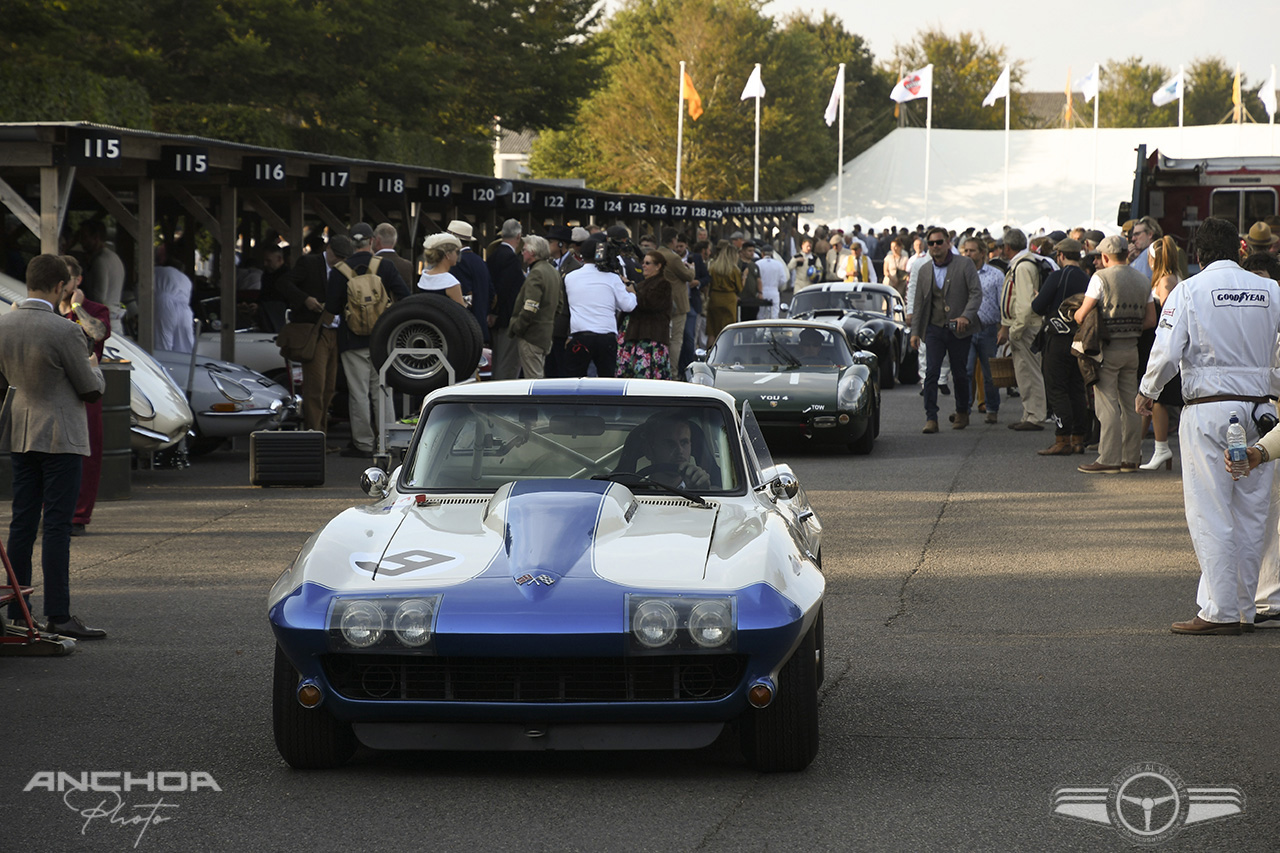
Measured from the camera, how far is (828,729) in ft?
18.8

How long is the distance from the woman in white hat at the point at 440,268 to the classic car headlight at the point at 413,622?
9.12m

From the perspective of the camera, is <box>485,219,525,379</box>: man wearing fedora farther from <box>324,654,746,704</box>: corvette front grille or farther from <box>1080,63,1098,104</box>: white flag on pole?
<box>1080,63,1098,104</box>: white flag on pole

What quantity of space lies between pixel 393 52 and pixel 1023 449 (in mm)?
28088

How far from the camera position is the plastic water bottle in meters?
6.89

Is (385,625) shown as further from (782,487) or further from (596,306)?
(596,306)

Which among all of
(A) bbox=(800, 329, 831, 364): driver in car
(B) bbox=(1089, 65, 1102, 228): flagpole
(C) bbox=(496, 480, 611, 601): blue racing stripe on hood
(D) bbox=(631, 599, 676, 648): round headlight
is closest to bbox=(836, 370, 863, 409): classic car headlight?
(A) bbox=(800, 329, 831, 364): driver in car

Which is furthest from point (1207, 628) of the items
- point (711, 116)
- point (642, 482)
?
point (711, 116)

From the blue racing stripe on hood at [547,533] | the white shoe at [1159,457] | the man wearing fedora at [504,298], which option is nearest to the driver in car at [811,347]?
the man wearing fedora at [504,298]

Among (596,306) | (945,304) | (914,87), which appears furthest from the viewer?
(914,87)

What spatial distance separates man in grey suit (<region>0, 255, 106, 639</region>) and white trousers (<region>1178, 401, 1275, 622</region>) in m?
5.37

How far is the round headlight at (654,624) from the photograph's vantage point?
15.7 ft

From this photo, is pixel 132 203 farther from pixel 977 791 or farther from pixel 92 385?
pixel 977 791

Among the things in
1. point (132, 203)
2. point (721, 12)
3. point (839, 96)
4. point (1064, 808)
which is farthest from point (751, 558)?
point (721, 12)
